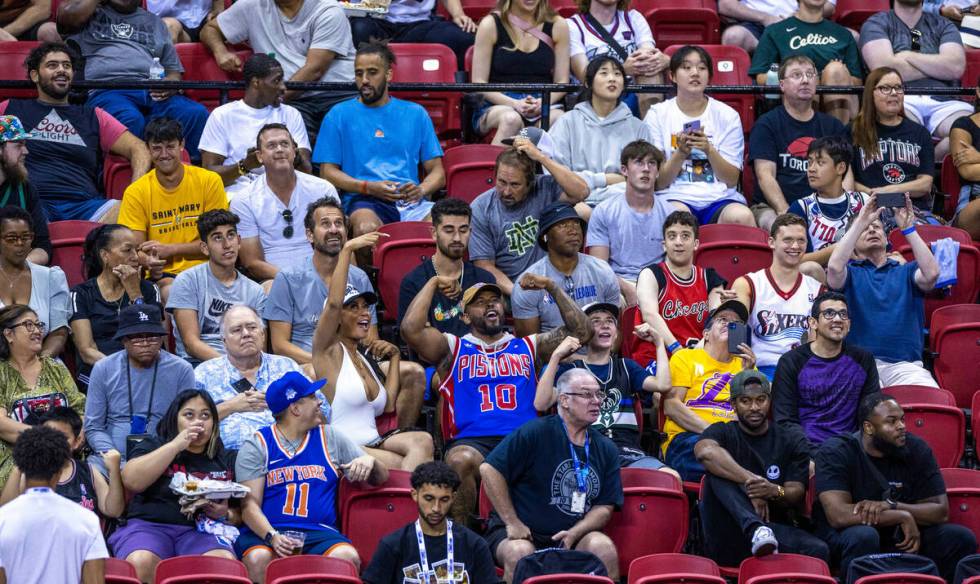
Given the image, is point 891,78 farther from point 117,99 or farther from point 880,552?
point 117,99

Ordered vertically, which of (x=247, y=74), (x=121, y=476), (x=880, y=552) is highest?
(x=247, y=74)

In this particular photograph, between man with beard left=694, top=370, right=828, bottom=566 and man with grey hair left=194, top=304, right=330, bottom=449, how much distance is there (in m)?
1.79

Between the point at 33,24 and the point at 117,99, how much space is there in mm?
1209

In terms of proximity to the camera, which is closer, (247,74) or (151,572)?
(151,572)

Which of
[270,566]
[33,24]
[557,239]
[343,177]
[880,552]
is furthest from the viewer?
[33,24]

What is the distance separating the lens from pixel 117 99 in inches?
395

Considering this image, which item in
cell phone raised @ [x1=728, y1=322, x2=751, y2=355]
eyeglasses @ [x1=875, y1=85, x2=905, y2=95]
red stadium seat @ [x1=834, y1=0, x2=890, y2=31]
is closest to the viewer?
cell phone raised @ [x1=728, y1=322, x2=751, y2=355]

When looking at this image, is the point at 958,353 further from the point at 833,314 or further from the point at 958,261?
the point at 833,314

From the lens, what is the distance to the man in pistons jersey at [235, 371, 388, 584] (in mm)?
7234

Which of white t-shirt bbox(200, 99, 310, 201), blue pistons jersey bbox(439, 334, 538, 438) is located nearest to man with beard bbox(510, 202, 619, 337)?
blue pistons jersey bbox(439, 334, 538, 438)

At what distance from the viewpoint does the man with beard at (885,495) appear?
750 cm

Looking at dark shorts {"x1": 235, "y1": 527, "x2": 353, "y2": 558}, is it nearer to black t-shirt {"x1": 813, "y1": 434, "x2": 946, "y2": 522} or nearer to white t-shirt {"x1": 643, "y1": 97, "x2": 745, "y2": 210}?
black t-shirt {"x1": 813, "y1": 434, "x2": 946, "y2": 522}

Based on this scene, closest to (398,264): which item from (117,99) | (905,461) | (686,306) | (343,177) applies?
(343,177)

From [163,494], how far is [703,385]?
2.71 metres
